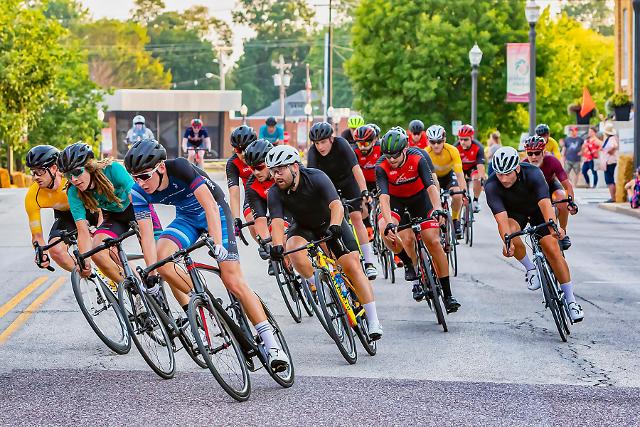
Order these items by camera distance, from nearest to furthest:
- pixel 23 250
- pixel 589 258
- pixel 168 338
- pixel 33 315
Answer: pixel 168 338, pixel 33 315, pixel 589 258, pixel 23 250

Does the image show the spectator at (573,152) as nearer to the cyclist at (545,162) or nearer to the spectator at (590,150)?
the spectator at (590,150)

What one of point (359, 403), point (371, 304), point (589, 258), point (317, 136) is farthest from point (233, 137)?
point (589, 258)

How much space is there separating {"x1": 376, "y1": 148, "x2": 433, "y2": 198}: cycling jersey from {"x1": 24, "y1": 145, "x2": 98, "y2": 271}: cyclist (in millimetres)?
2897

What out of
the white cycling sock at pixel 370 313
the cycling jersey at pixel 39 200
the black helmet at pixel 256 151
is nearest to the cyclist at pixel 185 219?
the white cycling sock at pixel 370 313

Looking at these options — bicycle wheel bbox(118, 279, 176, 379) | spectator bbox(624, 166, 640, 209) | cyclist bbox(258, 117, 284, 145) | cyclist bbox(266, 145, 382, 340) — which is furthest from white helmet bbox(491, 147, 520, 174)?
spectator bbox(624, 166, 640, 209)

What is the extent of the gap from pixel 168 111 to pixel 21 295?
80.1 meters

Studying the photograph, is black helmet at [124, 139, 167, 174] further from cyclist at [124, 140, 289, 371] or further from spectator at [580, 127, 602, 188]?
spectator at [580, 127, 602, 188]

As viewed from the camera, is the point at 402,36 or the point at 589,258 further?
the point at 402,36

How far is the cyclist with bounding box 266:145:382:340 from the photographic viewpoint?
1041 centimetres

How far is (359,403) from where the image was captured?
879 centimetres

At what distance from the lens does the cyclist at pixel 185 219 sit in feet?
29.9

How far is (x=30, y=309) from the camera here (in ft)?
45.8

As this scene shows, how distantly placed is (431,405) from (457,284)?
7.40m

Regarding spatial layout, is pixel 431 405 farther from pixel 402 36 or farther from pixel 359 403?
pixel 402 36
